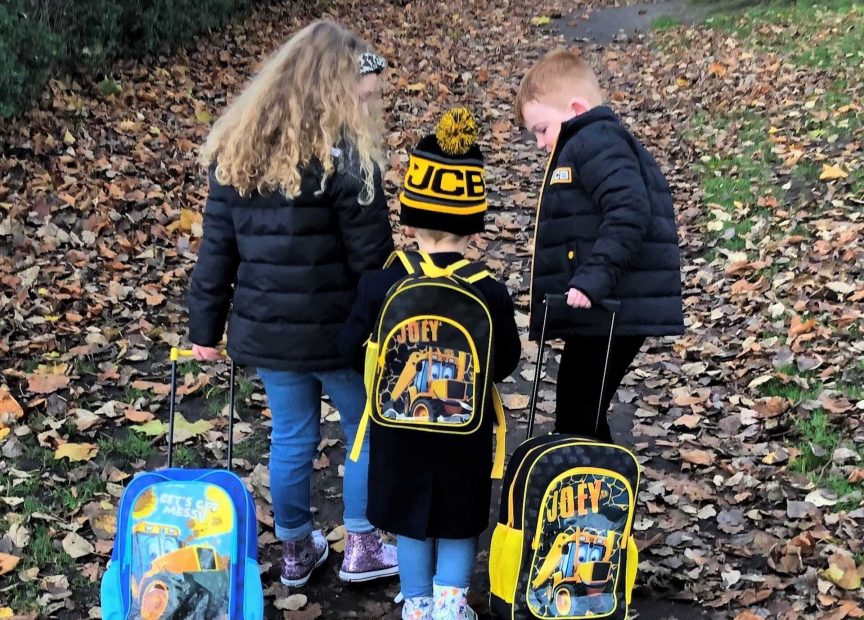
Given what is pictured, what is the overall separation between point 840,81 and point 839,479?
26.0 feet

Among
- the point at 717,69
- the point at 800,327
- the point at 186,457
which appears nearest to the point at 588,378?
the point at 186,457

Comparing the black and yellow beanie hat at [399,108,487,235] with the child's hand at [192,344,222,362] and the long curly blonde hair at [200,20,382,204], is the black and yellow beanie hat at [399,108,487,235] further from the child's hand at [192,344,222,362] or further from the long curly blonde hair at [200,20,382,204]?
the child's hand at [192,344,222,362]

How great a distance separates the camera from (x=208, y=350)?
11.2 ft

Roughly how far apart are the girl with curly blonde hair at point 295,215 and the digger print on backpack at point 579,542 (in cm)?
94

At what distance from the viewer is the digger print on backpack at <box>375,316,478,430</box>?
2895mm

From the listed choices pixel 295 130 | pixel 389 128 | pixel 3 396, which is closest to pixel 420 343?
pixel 295 130

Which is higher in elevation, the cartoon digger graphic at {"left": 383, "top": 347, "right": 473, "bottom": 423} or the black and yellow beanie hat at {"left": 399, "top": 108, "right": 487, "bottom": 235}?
the black and yellow beanie hat at {"left": 399, "top": 108, "right": 487, "bottom": 235}

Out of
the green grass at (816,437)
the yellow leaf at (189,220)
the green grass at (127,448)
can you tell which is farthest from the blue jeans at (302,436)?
the yellow leaf at (189,220)

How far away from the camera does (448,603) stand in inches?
126

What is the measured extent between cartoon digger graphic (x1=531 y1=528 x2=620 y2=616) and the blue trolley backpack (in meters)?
1.02

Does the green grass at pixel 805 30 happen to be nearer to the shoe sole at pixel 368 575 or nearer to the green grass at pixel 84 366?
the green grass at pixel 84 366

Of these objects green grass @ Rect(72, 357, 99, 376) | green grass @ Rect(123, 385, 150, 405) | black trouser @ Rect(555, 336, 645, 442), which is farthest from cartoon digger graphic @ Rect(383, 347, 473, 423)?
green grass @ Rect(72, 357, 99, 376)

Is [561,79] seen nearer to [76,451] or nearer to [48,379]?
[76,451]

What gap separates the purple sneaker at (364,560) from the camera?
12.2 ft
